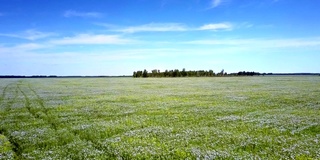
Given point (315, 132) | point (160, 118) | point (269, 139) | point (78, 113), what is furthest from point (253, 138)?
point (78, 113)

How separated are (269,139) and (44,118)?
63.1 feet

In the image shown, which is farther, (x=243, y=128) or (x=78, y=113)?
(x=78, y=113)

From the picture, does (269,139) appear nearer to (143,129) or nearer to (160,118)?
(143,129)

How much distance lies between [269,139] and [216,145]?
3.66 m

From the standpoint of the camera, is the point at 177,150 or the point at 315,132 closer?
the point at 177,150

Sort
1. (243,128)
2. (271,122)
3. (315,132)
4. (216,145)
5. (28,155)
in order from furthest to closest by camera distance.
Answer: (271,122)
(243,128)
(315,132)
(216,145)
(28,155)

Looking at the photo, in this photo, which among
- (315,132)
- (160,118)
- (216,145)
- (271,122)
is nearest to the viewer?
(216,145)

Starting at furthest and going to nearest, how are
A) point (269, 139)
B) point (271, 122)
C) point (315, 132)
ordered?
point (271, 122) → point (315, 132) → point (269, 139)

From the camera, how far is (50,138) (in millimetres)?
16797

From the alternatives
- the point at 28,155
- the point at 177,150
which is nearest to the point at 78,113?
the point at 28,155

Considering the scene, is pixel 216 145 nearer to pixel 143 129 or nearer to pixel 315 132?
pixel 143 129

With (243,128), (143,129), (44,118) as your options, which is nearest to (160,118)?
(143,129)

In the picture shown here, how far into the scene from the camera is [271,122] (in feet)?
70.5

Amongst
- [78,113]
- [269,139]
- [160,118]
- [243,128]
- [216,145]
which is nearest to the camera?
[216,145]
